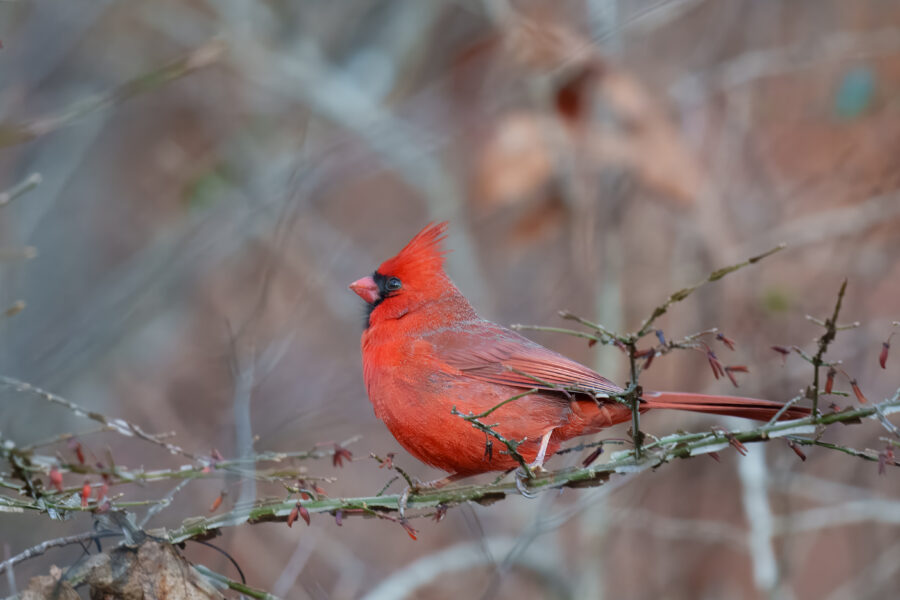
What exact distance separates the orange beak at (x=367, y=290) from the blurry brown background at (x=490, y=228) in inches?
7.2

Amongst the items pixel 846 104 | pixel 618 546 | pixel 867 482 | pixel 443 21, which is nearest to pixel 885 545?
pixel 867 482

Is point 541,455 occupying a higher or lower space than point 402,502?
higher

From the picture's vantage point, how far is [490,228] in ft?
24.9

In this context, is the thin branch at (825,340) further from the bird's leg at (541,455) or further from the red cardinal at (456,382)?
the bird's leg at (541,455)

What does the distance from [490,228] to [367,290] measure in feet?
14.2

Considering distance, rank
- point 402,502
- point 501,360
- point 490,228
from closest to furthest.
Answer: point 402,502, point 501,360, point 490,228

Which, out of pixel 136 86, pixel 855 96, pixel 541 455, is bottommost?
pixel 541 455

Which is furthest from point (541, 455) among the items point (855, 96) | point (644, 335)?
point (855, 96)

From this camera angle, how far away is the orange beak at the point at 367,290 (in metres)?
3.33

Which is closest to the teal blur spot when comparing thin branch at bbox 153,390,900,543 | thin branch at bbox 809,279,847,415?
thin branch at bbox 153,390,900,543

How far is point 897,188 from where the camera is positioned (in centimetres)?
565

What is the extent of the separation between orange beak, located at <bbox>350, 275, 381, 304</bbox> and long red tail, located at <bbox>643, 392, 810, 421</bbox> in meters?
1.01

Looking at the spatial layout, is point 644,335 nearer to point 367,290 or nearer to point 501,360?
point 501,360

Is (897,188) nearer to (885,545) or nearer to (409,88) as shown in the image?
(885,545)
